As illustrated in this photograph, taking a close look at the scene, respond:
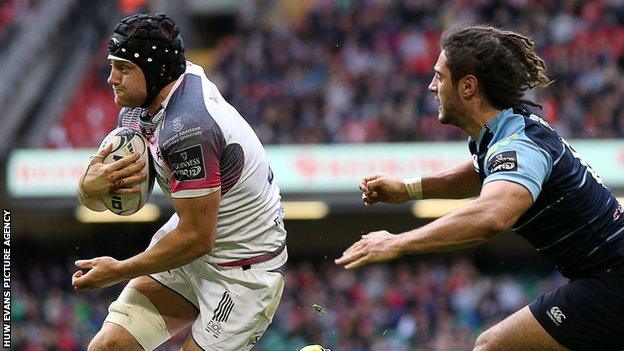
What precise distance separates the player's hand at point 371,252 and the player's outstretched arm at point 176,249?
82 centimetres

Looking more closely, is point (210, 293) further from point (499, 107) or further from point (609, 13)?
point (609, 13)

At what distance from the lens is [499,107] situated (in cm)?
487

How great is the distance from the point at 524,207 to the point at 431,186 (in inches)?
47.0

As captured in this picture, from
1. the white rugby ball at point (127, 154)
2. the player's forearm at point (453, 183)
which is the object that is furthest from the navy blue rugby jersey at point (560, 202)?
the white rugby ball at point (127, 154)

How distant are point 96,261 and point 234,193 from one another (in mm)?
694

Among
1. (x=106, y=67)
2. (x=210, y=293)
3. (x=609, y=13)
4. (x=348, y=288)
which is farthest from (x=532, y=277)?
(x=210, y=293)

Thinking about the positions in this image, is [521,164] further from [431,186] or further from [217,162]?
[217,162]

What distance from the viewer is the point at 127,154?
5199 mm

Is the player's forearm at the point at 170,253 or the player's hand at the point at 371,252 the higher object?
the player's hand at the point at 371,252

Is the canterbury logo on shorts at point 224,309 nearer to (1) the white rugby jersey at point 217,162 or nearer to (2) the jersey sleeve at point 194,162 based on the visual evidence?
(1) the white rugby jersey at point 217,162

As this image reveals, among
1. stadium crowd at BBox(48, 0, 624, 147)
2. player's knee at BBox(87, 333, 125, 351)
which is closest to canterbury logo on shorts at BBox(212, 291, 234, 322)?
player's knee at BBox(87, 333, 125, 351)

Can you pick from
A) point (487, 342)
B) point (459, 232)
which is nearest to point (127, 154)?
point (459, 232)

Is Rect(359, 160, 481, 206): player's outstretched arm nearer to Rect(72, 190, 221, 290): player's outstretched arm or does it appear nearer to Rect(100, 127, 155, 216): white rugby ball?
Rect(72, 190, 221, 290): player's outstretched arm

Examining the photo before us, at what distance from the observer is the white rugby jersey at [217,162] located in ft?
16.0
